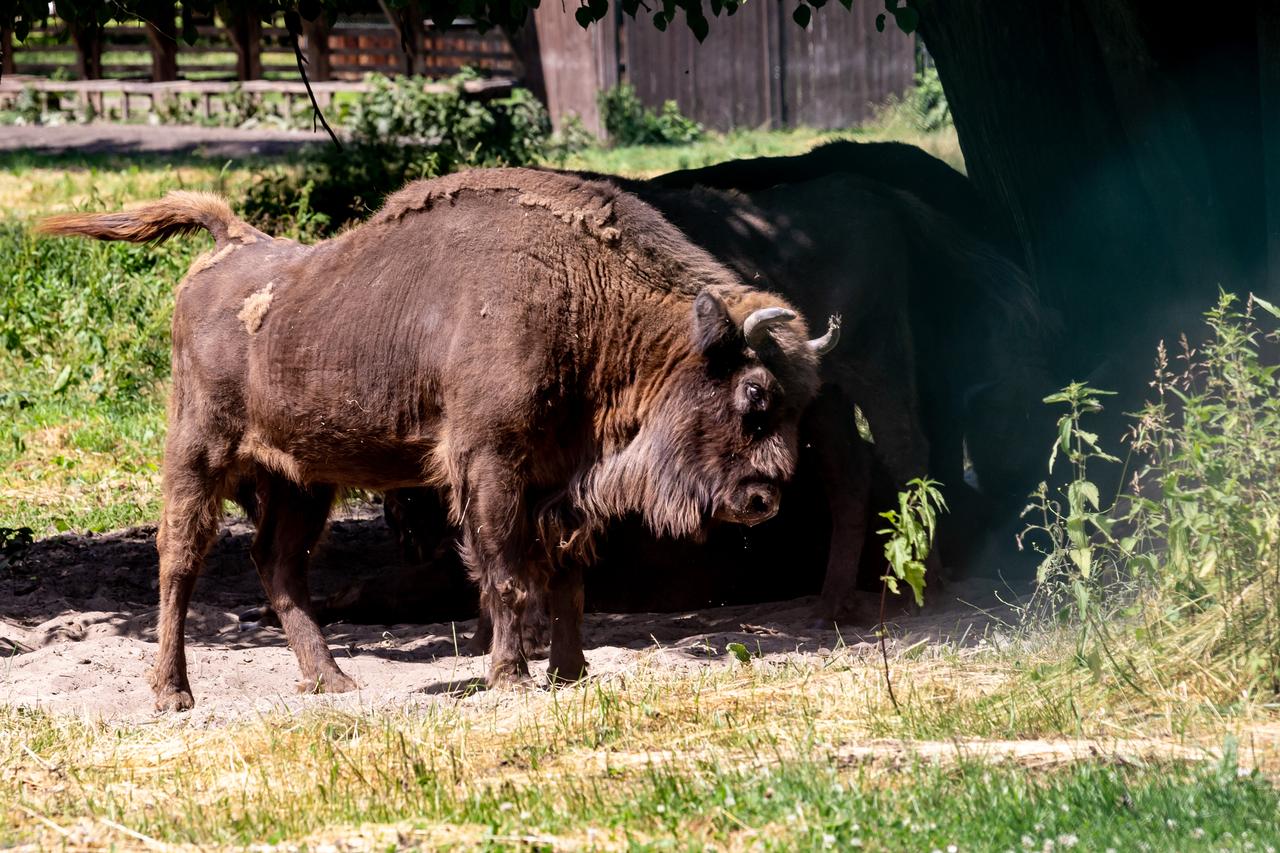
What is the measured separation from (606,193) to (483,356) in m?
0.90

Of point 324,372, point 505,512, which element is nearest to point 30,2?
point 324,372

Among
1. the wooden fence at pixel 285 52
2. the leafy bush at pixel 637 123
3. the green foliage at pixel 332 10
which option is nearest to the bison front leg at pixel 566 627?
the green foliage at pixel 332 10

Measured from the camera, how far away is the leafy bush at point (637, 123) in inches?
936

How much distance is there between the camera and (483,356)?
5.88 meters

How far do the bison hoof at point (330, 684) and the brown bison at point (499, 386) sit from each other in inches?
0.7

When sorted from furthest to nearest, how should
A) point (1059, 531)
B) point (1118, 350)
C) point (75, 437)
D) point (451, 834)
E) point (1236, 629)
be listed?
1. point (75, 437)
2. point (1118, 350)
3. point (1059, 531)
4. point (1236, 629)
5. point (451, 834)

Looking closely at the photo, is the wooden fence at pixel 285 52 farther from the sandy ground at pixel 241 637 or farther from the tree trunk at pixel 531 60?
the sandy ground at pixel 241 637

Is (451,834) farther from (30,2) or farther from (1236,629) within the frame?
(30,2)

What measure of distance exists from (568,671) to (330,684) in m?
1.01

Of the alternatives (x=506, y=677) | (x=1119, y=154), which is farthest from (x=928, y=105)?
(x=506, y=677)

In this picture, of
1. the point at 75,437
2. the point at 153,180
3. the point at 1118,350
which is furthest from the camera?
the point at 153,180

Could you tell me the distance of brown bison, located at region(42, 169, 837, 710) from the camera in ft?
19.2

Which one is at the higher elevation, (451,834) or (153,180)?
(153,180)

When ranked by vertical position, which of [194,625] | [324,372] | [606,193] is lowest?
[194,625]
